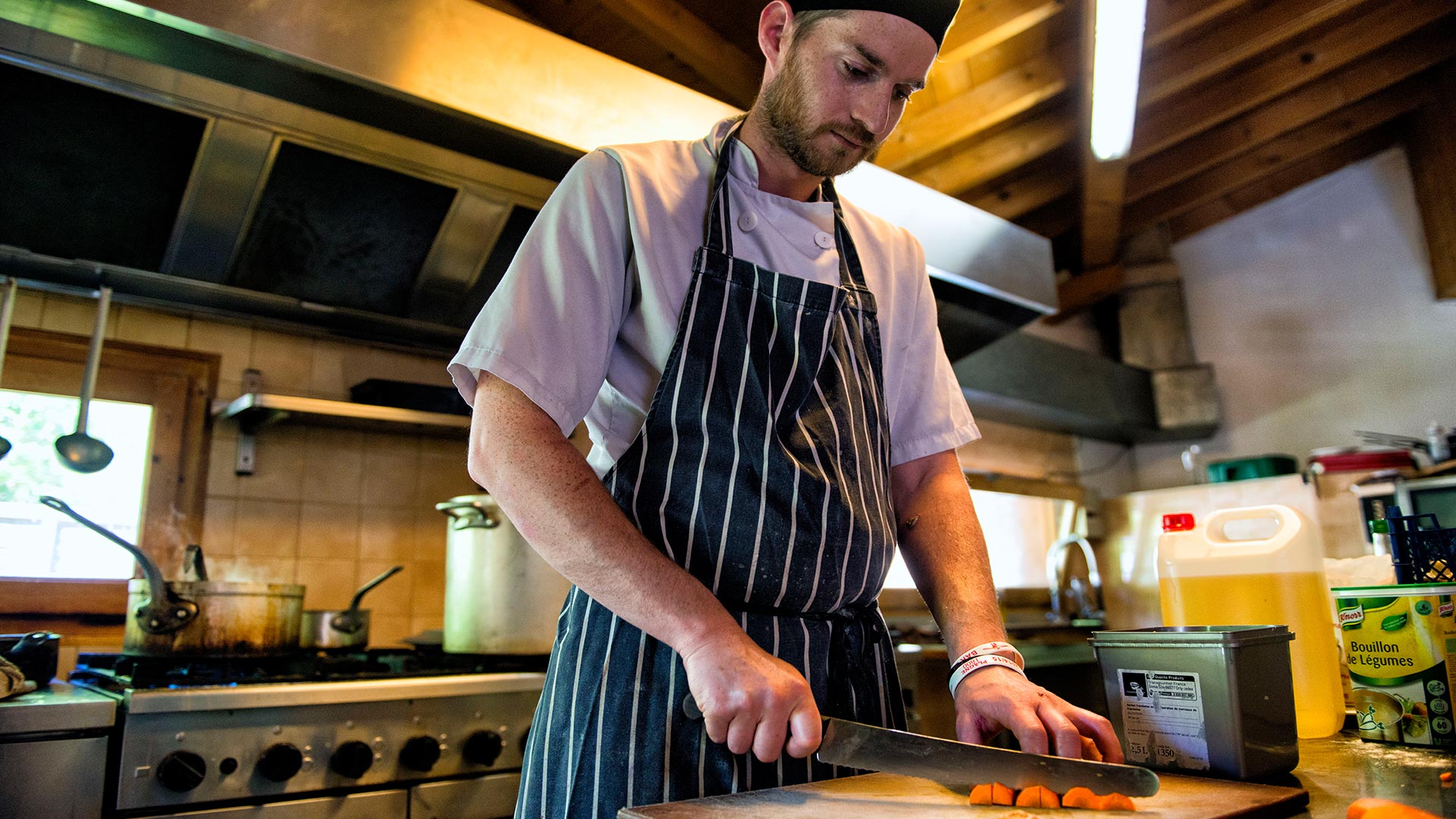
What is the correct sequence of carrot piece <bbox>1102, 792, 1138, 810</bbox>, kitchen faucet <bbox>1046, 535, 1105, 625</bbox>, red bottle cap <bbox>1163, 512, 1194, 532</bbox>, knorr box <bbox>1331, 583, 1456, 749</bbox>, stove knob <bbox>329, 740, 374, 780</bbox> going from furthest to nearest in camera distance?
kitchen faucet <bbox>1046, 535, 1105, 625</bbox> → stove knob <bbox>329, 740, 374, 780</bbox> → red bottle cap <bbox>1163, 512, 1194, 532</bbox> → knorr box <bbox>1331, 583, 1456, 749</bbox> → carrot piece <bbox>1102, 792, 1138, 810</bbox>

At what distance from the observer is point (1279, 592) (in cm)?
121

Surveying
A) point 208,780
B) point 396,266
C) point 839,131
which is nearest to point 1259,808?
point 839,131

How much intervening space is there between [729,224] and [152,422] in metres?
1.89

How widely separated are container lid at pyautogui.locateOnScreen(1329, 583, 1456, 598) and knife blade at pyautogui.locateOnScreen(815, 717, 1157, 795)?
1.70ft

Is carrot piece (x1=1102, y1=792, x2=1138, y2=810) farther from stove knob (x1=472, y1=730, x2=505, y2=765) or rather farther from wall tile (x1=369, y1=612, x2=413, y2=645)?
wall tile (x1=369, y1=612, x2=413, y2=645)

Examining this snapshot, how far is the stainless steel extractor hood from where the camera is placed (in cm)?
162

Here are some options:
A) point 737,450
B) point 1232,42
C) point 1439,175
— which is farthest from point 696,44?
point 1439,175

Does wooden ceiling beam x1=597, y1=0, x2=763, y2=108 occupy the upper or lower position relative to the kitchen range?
upper

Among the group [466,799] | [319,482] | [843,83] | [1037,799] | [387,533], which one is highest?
[843,83]

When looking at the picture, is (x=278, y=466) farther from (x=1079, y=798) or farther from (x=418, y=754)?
(x=1079, y=798)

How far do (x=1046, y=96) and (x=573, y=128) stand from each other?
100 inches

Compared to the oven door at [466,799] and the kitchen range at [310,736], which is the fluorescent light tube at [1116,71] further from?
the oven door at [466,799]

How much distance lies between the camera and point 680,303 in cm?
Result: 104

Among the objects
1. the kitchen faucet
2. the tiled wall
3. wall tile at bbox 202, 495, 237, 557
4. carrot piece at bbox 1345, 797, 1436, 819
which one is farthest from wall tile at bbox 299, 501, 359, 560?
the kitchen faucet
